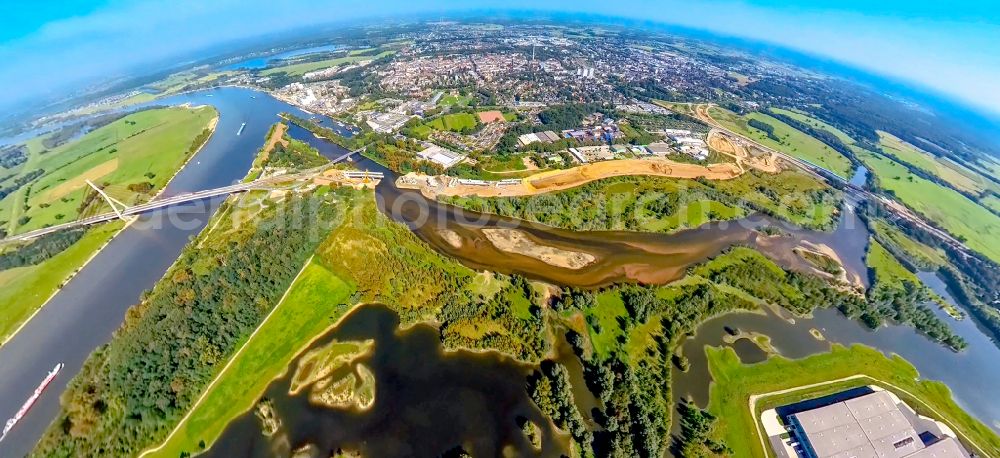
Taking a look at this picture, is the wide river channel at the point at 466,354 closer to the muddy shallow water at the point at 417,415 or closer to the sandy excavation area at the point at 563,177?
the muddy shallow water at the point at 417,415

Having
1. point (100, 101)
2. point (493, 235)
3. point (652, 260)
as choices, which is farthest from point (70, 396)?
point (100, 101)

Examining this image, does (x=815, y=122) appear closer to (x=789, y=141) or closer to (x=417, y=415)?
(x=789, y=141)

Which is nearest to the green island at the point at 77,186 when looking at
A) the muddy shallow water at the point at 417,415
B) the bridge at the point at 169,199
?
the bridge at the point at 169,199

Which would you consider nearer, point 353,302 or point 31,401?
point 31,401

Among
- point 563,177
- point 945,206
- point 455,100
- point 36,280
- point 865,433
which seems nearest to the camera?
point 865,433

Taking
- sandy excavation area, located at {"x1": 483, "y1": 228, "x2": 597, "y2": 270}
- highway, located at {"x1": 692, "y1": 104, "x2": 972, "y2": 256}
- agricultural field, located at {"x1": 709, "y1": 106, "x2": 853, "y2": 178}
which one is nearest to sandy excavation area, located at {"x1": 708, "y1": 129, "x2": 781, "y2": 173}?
highway, located at {"x1": 692, "y1": 104, "x2": 972, "y2": 256}

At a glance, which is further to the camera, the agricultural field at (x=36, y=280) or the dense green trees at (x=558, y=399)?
the agricultural field at (x=36, y=280)

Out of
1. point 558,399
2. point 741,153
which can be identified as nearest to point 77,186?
point 558,399
